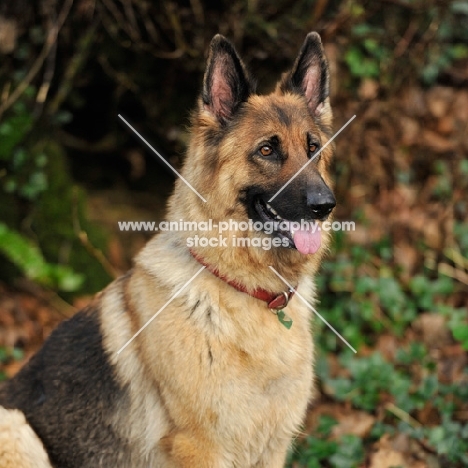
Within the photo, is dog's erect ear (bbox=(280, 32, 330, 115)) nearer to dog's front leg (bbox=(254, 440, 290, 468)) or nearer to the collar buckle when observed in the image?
the collar buckle

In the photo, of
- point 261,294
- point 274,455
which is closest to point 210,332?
point 261,294

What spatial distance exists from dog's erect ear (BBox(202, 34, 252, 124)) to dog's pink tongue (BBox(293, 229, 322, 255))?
2.40ft

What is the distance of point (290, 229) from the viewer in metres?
3.20

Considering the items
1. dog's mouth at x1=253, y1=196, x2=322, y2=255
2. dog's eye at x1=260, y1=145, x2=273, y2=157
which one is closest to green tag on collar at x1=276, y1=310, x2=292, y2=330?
dog's mouth at x1=253, y1=196, x2=322, y2=255

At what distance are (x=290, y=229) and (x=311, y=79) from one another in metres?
0.98

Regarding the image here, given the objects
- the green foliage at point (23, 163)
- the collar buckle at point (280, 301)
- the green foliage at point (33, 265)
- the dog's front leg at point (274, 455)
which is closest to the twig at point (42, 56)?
the green foliage at point (23, 163)

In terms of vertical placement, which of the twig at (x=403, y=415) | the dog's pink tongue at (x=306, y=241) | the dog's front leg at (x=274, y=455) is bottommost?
the twig at (x=403, y=415)

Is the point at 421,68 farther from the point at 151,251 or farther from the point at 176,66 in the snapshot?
the point at 151,251

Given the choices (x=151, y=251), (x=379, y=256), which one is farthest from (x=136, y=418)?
(x=379, y=256)

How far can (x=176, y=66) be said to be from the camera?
19.9ft

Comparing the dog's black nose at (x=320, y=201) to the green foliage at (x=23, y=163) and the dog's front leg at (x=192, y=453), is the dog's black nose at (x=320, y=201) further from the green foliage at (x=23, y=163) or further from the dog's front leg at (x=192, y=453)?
the green foliage at (x=23, y=163)

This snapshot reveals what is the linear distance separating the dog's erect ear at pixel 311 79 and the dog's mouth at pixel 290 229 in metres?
0.72

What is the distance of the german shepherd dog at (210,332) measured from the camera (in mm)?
3053

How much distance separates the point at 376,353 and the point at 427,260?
4.18ft
